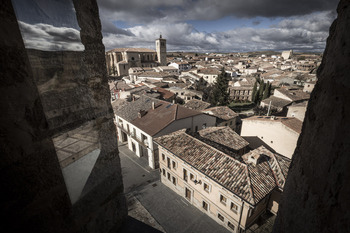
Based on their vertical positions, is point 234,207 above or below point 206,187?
below

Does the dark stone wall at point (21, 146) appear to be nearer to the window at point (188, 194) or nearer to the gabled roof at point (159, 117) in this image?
the window at point (188, 194)

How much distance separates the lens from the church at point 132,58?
6419cm

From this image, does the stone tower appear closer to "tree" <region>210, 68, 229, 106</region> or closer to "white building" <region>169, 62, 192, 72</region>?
"white building" <region>169, 62, 192, 72</region>

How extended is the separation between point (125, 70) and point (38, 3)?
6746cm

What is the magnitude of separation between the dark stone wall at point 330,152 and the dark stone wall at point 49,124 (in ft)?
6.57

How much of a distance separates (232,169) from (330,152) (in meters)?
11.5

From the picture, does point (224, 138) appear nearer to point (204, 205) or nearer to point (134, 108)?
point (204, 205)

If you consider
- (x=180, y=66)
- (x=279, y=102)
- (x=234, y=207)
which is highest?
(x=180, y=66)

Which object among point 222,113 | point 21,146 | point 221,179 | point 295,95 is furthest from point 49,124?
point 295,95

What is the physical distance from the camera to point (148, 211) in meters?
13.7

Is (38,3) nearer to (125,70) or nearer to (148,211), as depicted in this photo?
(148,211)

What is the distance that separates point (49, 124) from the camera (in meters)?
1.41

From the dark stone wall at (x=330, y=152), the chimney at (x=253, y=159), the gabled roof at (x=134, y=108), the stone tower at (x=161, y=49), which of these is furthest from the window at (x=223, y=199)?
the stone tower at (x=161, y=49)

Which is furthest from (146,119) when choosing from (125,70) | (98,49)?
(125,70)
